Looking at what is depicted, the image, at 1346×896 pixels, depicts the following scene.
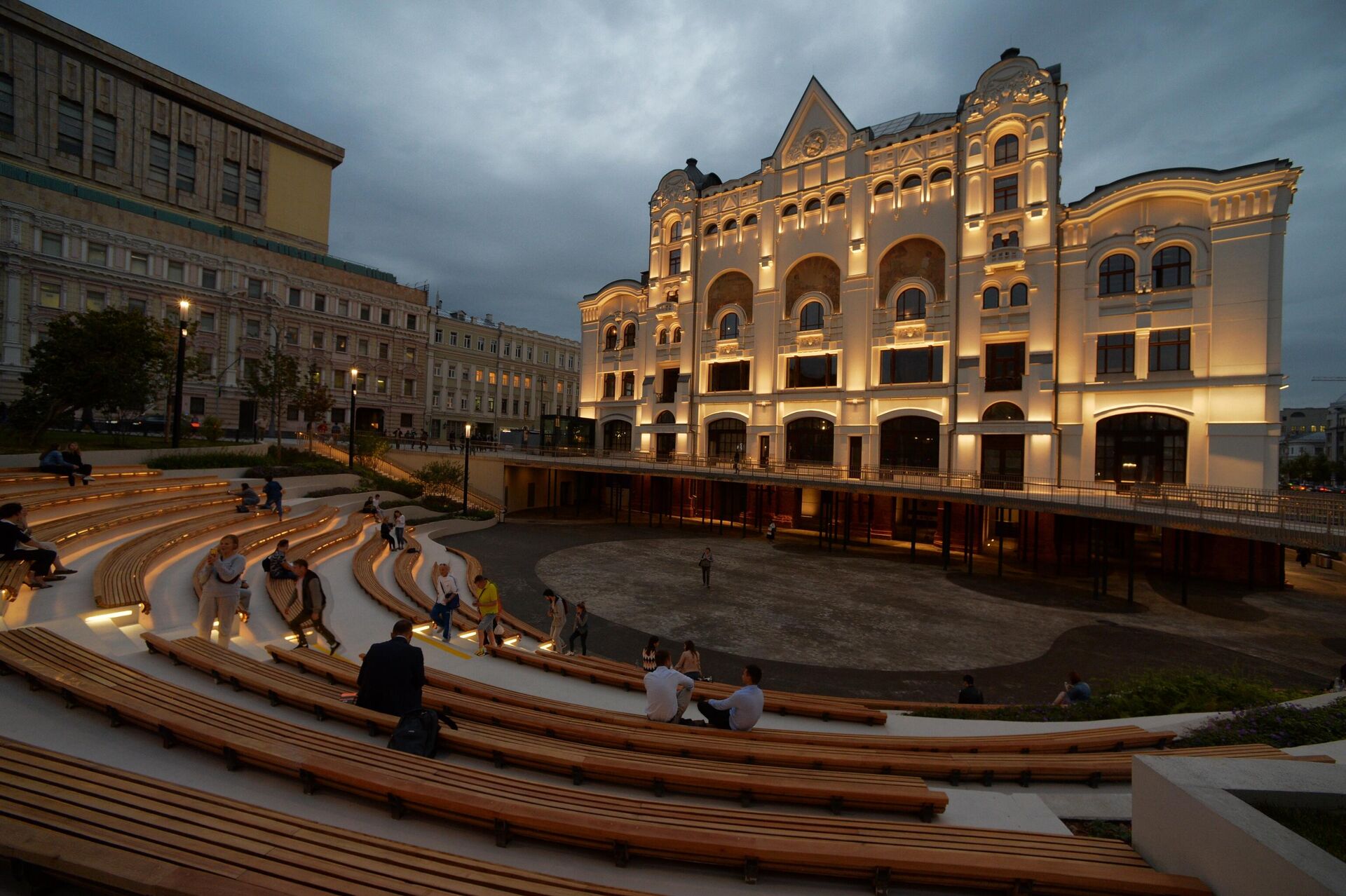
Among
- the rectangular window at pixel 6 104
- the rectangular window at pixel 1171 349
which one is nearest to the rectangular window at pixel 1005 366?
the rectangular window at pixel 1171 349

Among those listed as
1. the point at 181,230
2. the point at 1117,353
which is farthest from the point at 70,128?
the point at 1117,353

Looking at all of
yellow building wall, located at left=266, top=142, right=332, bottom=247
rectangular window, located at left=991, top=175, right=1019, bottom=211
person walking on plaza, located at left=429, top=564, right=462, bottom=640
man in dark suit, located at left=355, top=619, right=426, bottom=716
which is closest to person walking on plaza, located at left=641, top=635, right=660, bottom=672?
man in dark suit, located at left=355, top=619, right=426, bottom=716

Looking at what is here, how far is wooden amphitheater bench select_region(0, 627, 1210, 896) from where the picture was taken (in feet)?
11.2

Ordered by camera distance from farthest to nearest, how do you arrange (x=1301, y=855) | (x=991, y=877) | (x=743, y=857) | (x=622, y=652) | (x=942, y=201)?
(x=942, y=201)
(x=622, y=652)
(x=743, y=857)
(x=991, y=877)
(x=1301, y=855)

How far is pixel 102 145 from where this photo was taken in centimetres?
4131

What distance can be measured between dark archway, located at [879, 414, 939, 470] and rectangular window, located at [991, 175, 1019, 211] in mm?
12568

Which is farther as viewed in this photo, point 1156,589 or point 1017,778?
point 1156,589

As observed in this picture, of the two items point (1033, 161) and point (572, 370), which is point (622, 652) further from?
point (572, 370)

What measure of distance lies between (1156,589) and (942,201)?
76.9 ft

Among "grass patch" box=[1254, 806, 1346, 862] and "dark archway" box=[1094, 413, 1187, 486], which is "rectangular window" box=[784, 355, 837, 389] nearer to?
"dark archway" box=[1094, 413, 1187, 486]

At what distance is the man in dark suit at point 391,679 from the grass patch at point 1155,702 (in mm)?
8184

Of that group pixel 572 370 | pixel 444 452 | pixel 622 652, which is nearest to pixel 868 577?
pixel 622 652

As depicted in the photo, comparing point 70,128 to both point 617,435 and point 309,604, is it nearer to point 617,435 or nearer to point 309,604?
point 617,435

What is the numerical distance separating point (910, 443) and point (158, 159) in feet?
204
